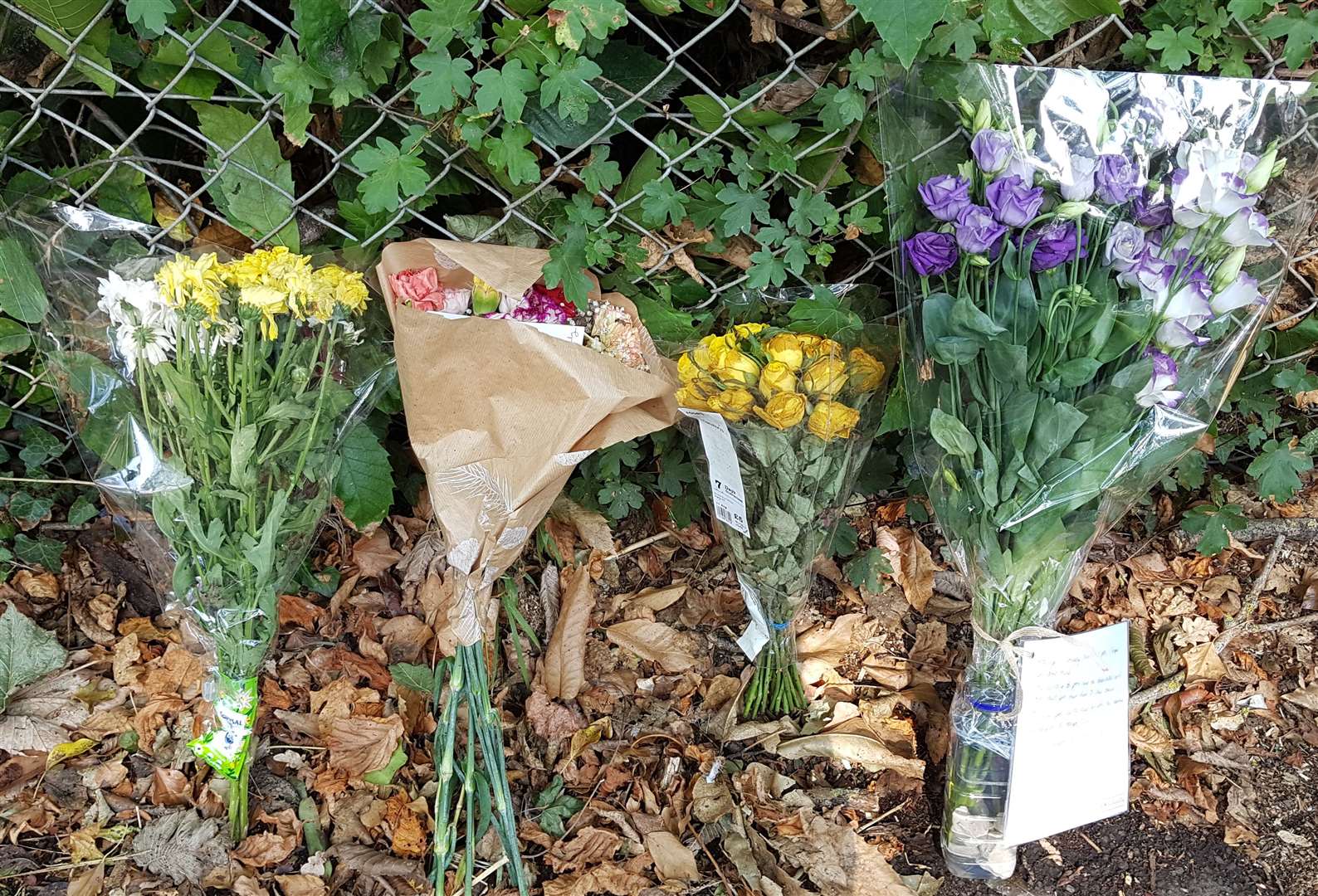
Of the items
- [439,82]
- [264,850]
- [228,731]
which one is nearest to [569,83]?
[439,82]

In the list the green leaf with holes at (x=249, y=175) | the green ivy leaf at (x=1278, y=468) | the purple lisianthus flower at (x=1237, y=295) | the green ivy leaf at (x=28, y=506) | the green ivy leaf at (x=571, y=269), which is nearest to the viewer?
the purple lisianthus flower at (x=1237, y=295)

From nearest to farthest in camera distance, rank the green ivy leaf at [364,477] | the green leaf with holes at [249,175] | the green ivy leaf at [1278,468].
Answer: the green leaf with holes at [249,175]
the green ivy leaf at [364,477]
the green ivy leaf at [1278,468]

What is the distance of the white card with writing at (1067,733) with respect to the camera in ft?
5.42

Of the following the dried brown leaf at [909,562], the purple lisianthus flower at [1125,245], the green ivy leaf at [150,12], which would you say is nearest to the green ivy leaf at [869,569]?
the dried brown leaf at [909,562]

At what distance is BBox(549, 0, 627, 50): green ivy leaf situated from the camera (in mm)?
1526

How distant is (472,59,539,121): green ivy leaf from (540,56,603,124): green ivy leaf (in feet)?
0.12

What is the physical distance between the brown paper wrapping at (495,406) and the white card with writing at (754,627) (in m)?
0.43

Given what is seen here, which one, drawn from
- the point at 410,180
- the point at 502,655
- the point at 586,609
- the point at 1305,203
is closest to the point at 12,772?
the point at 502,655

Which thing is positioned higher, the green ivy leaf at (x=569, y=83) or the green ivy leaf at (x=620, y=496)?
the green ivy leaf at (x=569, y=83)

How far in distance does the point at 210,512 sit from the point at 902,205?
1.25 meters

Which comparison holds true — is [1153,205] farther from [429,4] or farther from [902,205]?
[429,4]

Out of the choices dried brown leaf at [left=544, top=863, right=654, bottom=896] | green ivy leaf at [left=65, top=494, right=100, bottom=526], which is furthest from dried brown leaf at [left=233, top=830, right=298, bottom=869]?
green ivy leaf at [left=65, top=494, right=100, bottom=526]

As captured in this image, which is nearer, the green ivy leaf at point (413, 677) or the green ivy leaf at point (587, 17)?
the green ivy leaf at point (587, 17)

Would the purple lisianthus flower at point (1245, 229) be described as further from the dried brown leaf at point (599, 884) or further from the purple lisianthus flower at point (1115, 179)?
the dried brown leaf at point (599, 884)
